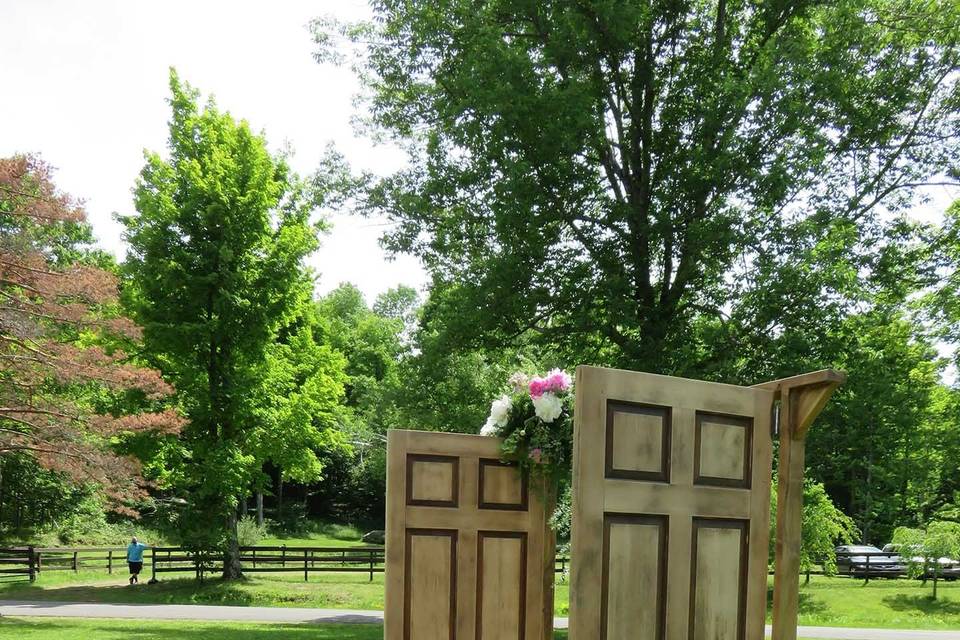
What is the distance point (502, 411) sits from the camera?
22.7ft

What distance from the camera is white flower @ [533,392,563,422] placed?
6.46m

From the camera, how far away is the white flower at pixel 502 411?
691 cm

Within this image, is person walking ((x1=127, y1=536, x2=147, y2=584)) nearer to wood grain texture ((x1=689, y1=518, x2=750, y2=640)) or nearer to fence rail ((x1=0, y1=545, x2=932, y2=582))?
fence rail ((x1=0, y1=545, x2=932, y2=582))

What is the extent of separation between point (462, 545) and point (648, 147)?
9332 millimetres

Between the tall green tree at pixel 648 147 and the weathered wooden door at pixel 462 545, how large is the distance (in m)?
6.29

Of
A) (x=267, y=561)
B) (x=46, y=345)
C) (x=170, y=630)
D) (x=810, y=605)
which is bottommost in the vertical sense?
(x=267, y=561)

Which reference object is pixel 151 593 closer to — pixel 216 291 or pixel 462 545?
pixel 216 291

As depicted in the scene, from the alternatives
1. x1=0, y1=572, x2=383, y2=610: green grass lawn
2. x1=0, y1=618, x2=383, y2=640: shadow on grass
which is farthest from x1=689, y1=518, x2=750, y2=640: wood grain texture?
x1=0, y1=572, x2=383, y2=610: green grass lawn

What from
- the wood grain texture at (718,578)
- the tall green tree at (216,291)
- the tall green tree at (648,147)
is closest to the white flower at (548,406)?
the wood grain texture at (718,578)

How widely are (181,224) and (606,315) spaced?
12.2 metres

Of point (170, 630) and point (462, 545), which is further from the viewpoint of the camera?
point (170, 630)

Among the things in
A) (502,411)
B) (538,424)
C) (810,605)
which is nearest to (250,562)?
(810,605)

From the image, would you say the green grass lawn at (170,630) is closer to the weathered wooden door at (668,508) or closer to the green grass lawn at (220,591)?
the green grass lawn at (220,591)

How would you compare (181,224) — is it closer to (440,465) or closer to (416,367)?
(416,367)
